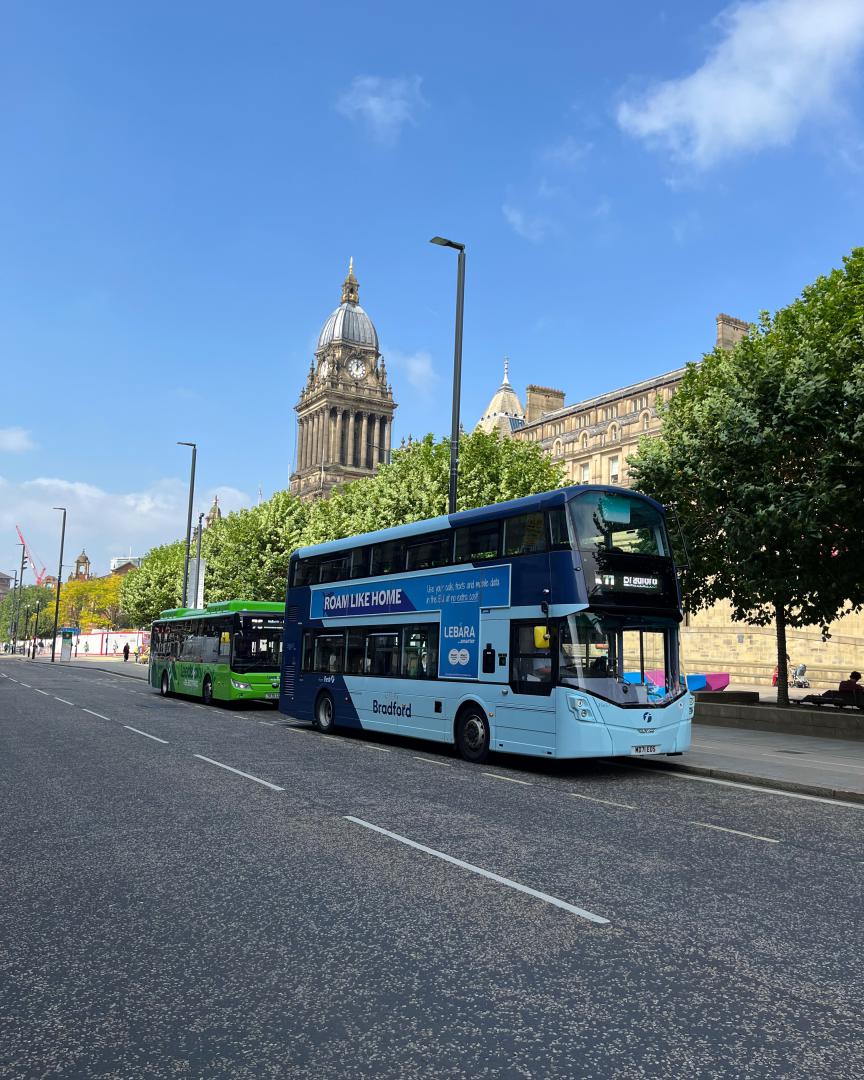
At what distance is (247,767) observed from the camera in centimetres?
1323

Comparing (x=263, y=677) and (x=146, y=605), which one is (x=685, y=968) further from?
(x=146, y=605)

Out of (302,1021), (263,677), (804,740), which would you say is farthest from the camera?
(263,677)

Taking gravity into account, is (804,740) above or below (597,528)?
below

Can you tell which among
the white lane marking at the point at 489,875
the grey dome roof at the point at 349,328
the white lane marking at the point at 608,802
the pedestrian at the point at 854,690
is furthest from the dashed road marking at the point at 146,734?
the grey dome roof at the point at 349,328

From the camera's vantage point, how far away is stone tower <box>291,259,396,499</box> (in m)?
139

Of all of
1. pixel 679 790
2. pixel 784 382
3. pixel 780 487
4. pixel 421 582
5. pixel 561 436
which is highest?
pixel 561 436

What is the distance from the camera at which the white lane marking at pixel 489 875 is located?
19.9ft

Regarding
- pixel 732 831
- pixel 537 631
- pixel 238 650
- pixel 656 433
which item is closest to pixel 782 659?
pixel 537 631

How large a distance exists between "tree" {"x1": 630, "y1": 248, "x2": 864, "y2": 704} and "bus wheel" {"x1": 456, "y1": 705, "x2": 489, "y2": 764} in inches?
342

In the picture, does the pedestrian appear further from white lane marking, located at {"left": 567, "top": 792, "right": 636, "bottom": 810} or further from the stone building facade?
the stone building facade

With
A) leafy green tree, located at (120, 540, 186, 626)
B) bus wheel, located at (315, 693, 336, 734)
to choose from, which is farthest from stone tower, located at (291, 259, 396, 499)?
bus wheel, located at (315, 693, 336, 734)

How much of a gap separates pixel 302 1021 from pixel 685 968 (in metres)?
2.18

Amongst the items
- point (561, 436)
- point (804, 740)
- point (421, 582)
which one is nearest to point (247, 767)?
point (421, 582)

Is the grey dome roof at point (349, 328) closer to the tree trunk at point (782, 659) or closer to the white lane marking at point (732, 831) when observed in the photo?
the tree trunk at point (782, 659)
